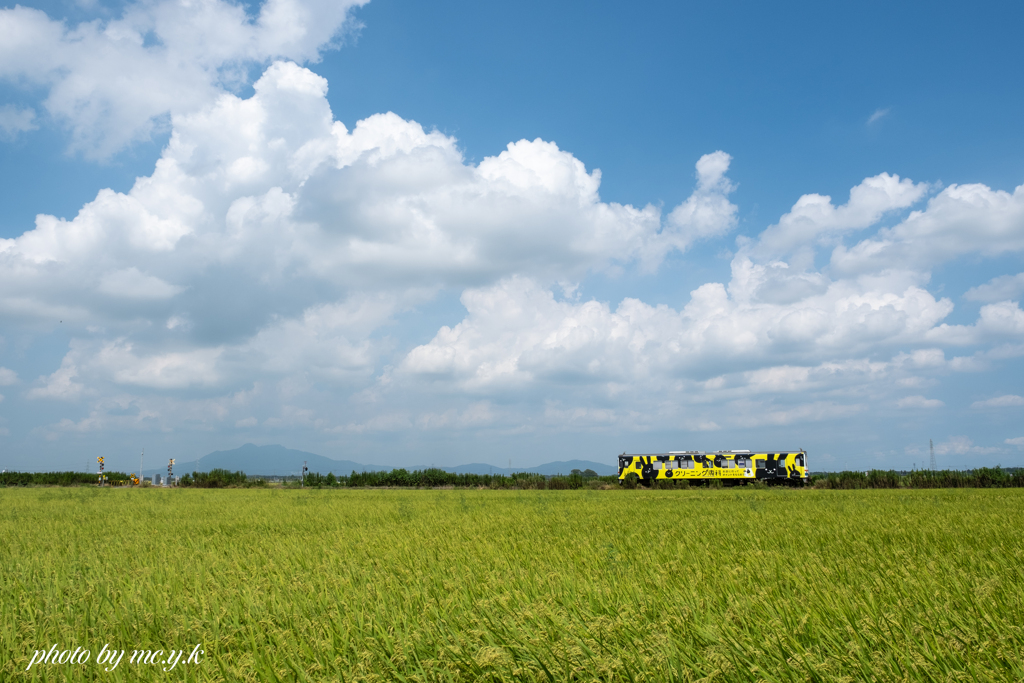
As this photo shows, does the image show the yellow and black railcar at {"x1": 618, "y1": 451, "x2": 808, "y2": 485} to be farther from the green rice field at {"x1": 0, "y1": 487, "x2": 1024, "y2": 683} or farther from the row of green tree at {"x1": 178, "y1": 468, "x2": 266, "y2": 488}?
the row of green tree at {"x1": 178, "y1": 468, "x2": 266, "y2": 488}

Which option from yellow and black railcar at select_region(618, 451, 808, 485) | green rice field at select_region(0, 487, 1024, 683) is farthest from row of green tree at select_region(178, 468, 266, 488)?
green rice field at select_region(0, 487, 1024, 683)

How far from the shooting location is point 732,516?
11336mm

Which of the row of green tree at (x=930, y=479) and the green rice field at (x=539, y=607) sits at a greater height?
the green rice field at (x=539, y=607)

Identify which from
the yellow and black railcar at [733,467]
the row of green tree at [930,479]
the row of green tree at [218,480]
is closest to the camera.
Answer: the row of green tree at [930,479]

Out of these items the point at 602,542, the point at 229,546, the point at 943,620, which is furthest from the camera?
the point at 229,546

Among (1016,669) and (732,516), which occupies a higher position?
(1016,669)

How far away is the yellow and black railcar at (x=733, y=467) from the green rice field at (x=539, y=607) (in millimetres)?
30979

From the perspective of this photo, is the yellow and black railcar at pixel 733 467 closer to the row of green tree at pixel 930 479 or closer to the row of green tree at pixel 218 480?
the row of green tree at pixel 930 479

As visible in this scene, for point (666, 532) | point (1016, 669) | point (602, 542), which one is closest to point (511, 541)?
point (602, 542)

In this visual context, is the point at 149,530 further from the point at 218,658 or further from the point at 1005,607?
the point at 1005,607

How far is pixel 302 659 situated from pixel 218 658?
1.48 ft

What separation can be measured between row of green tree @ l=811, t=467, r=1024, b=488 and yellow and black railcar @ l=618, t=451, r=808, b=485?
2.00 meters

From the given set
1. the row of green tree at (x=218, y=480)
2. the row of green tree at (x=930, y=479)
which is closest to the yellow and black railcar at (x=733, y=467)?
the row of green tree at (x=930, y=479)

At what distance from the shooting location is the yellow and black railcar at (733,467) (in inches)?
1470
